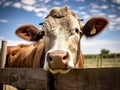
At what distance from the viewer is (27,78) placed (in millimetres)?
2936

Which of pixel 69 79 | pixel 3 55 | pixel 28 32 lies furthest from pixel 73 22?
pixel 3 55

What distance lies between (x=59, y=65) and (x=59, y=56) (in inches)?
5.0

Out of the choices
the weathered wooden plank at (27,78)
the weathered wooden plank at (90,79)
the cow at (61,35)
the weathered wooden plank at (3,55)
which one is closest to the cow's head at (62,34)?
the cow at (61,35)

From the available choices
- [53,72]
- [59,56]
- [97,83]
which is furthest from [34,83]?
[97,83]

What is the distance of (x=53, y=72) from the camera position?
2639 mm

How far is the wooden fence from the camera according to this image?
1856 millimetres

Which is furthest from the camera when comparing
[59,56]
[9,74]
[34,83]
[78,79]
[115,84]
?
[9,74]

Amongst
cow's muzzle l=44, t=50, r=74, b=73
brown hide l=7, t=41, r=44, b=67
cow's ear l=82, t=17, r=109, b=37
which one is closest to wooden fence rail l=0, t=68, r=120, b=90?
cow's muzzle l=44, t=50, r=74, b=73

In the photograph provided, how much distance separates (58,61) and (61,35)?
727 millimetres

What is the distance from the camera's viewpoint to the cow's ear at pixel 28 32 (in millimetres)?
4168

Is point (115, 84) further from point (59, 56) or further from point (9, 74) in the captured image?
point (9, 74)

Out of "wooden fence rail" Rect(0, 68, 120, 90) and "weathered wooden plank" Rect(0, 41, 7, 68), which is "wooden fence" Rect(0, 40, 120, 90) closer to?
"wooden fence rail" Rect(0, 68, 120, 90)

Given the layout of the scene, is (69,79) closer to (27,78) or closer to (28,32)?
(27,78)

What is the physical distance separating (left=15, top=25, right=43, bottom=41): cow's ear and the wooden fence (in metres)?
0.97
